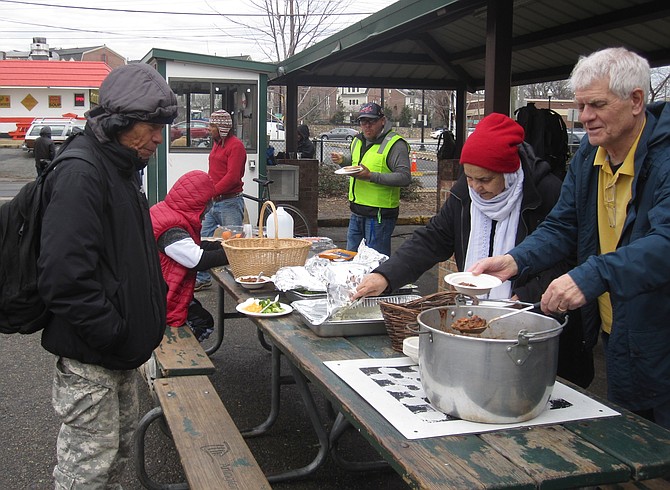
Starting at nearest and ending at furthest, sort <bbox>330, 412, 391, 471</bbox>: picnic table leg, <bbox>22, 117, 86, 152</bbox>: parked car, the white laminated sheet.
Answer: the white laminated sheet, <bbox>330, 412, 391, 471</bbox>: picnic table leg, <bbox>22, 117, 86, 152</bbox>: parked car

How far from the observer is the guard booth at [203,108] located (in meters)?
10.2

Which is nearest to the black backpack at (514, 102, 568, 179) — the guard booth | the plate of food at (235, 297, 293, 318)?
the plate of food at (235, 297, 293, 318)

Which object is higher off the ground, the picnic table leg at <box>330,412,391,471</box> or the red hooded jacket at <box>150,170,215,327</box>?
the red hooded jacket at <box>150,170,215,327</box>

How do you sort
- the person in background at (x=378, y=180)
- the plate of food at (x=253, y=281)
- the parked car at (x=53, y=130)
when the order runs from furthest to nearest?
the parked car at (x=53, y=130) < the person in background at (x=378, y=180) < the plate of food at (x=253, y=281)

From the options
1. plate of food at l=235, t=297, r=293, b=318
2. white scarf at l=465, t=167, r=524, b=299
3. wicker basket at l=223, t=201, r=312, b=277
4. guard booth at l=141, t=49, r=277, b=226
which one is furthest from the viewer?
guard booth at l=141, t=49, r=277, b=226

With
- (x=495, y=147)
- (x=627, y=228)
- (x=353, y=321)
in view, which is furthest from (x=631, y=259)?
(x=353, y=321)

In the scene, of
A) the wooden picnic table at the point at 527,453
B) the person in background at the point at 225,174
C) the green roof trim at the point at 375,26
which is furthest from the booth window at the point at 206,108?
the wooden picnic table at the point at 527,453

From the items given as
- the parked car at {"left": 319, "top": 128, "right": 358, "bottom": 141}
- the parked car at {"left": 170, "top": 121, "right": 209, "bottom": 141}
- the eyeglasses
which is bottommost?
the eyeglasses

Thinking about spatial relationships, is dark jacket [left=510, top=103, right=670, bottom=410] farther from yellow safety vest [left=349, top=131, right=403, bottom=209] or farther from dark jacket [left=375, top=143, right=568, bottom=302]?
yellow safety vest [left=349, top=131, right=403, bottom=209]

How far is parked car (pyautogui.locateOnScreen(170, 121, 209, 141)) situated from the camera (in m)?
10.4

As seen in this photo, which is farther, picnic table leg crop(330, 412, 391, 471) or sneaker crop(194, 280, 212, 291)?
sneaker crop(194, 280, 212, 291)

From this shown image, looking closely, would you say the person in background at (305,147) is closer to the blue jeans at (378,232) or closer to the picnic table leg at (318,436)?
the blue jeans at (378,232)

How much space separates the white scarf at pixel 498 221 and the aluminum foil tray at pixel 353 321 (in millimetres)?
369

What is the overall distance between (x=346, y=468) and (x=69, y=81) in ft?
141
